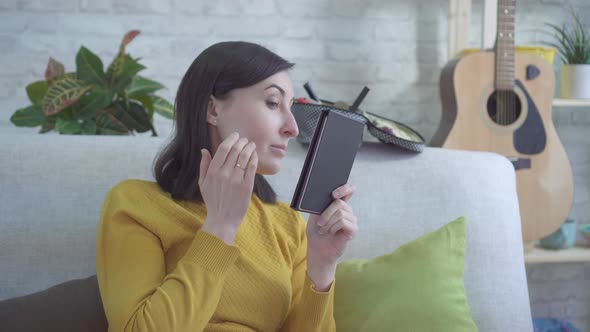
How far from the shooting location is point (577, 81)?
7.97 ft

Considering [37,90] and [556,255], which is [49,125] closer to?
[37,90]

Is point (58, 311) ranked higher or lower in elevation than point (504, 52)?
lower

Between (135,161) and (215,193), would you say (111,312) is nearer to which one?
(215,193)

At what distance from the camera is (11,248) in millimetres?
1383

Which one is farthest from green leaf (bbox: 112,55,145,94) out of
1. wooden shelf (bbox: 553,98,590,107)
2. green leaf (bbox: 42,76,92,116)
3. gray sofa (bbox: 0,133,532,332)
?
wooden shelf (bbox: 553,98,590,107)

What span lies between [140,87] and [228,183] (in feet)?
3.44

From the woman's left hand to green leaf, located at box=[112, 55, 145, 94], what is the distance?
952mm

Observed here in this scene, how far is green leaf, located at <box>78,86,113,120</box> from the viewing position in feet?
6.34

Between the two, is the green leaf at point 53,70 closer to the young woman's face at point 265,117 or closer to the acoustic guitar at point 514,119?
the young woman's face at point 265,117

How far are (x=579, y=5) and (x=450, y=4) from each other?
0.62 m

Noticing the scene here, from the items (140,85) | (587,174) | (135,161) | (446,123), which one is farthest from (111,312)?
(587,174)

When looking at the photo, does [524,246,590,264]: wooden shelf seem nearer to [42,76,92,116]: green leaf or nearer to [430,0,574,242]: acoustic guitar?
[430,0,574,242]: acoustic guitar

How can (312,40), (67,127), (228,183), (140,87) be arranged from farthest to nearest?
(312,40) → (140,87) → (67,127) → (228,183)

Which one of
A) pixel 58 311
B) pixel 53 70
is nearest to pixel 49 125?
pixel 53 70
